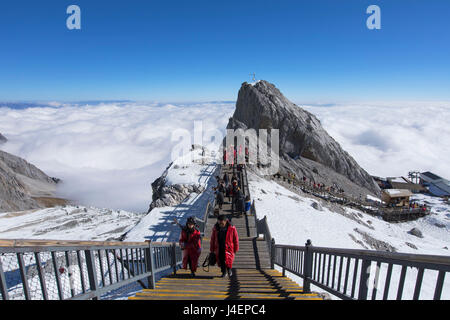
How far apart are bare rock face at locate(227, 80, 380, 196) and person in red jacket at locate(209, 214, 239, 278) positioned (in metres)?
36.4

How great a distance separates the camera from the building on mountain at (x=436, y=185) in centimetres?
5538

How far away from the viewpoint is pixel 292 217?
52.0ft

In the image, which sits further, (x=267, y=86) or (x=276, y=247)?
(x=267, y=86)

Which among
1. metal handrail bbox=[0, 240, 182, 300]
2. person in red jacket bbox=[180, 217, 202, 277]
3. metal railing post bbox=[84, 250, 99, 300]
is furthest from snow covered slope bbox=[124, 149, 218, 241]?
metal railing post bbox=[84, 250, 99, 300]

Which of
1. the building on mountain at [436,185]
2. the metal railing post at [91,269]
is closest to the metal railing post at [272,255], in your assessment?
the metal railing post at [91,269]

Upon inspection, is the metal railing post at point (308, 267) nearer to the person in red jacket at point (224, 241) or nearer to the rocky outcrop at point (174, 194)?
the person in red jacket at point (224, 241)

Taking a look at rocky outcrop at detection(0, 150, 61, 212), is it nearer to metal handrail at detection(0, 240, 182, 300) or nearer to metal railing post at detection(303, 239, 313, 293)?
metal handrail at detection(0, 240, 182, 300)

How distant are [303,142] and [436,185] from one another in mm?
40419

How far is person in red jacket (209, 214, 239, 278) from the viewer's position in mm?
5676

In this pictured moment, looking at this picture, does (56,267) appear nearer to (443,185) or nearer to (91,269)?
(91,269)
